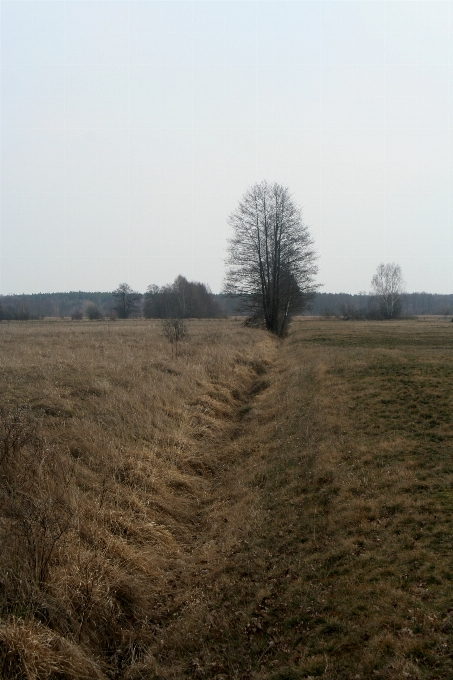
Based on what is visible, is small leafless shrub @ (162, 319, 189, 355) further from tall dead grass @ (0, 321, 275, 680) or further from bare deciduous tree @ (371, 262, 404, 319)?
bare deciduous tree @ (371, 262, 404, 319)

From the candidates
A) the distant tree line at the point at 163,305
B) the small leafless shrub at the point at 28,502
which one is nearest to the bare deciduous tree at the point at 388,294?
the distant tree line at the point at 163,305

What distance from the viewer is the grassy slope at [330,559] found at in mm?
3908

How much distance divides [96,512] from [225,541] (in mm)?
1548

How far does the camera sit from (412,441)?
877cm

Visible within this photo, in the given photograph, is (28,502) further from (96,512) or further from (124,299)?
(124,299)

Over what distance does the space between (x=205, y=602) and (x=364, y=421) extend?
623 centimetres

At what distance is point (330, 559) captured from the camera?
5.33 metres

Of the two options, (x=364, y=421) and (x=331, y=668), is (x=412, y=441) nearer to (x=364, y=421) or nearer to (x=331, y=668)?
(x=364, y=421)

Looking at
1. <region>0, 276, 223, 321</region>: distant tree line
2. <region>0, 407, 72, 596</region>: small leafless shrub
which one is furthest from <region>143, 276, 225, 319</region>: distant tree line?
<region>0, 407, 72, 596</region>: small leafless shrub

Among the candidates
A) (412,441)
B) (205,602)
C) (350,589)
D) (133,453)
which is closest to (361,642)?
(350,589)

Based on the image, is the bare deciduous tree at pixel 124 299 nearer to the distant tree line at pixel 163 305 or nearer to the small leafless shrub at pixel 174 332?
the distant tree line at pixel 163 305

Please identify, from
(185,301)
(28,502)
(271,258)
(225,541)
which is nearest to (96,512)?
(28,502)

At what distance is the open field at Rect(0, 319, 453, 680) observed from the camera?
3984 millimetres

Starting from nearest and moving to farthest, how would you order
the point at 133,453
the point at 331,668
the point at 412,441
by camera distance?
the point at 331,668 → the point at 133,453 → the point at 412,441
